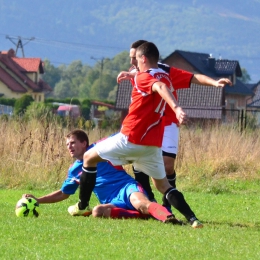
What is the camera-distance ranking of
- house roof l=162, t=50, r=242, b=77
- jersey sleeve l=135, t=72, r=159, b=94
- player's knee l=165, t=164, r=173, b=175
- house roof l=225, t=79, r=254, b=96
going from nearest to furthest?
jersey sleeve l=135, t=72, r=159, b=94
player's knee l=165, t=164, r=173, b=175
house roof l=162, t=50, r=242, b=77
house roof l=225, t=79, r=254, b=96

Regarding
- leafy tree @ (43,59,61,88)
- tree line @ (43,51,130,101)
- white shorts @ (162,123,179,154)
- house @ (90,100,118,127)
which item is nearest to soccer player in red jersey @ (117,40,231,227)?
white shorts @ (162,123,179,154)

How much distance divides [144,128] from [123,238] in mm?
1234

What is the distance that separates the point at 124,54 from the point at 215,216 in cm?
18947

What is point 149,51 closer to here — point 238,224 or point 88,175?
point 88,175

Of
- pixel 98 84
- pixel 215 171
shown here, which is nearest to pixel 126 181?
pixel 215 171

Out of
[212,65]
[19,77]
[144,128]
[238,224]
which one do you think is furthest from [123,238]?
[19,77]

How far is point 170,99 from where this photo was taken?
298 inches

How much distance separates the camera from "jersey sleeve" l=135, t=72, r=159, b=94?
26.2 feet

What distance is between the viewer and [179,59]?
241 feet

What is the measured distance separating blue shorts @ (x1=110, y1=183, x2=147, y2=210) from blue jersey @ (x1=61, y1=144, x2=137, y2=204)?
0.08m

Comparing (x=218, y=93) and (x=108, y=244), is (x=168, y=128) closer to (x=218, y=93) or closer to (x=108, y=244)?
(x=108, y=244)

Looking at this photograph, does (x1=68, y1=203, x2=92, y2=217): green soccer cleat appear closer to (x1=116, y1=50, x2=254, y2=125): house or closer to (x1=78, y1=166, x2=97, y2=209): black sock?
(x1=78, y1=166, x2=97, y2=209): black sock

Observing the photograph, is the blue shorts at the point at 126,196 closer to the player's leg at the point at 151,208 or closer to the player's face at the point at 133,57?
the player's leg at the point at 151,208

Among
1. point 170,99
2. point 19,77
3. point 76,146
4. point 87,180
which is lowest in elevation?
point 19,77
